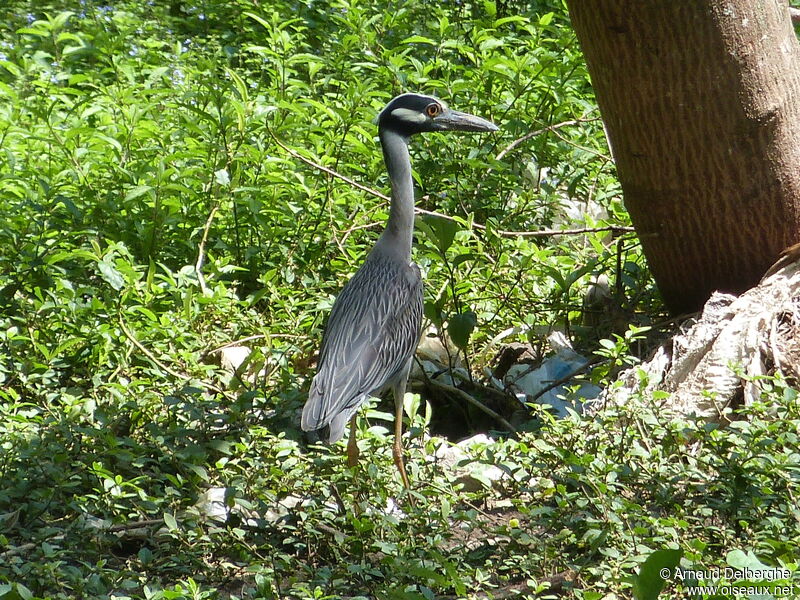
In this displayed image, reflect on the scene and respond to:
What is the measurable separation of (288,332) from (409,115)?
4.38 feet

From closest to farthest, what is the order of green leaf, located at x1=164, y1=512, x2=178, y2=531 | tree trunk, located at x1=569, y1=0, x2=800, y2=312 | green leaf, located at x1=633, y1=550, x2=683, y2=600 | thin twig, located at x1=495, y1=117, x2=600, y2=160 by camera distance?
green leaf, located at x1=633, y1=550, x2=683, y2=600 → green leaf, located at x1=164, y1=512, x2=178, y2=531 → tree trunk, located at x1=569, y1=0, x2=800, y2=312 → thin twig, located at x1=495, y1=117, x2=600, y2=160

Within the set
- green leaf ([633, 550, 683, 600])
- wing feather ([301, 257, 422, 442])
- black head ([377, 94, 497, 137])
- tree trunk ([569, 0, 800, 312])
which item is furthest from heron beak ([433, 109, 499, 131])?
green leaf ([633, 550, 683, 600])

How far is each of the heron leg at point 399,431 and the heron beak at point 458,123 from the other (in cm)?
143

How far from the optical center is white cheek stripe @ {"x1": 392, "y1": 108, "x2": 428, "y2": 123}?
5254mm

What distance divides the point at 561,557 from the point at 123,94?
4.20 meters

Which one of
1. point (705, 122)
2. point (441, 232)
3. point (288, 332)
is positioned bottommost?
point (288, 332)

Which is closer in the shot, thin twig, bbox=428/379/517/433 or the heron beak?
thin twig, bbox=428/379/517/433

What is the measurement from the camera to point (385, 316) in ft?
15.8

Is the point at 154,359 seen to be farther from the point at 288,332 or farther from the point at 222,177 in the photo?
the point at 222,177

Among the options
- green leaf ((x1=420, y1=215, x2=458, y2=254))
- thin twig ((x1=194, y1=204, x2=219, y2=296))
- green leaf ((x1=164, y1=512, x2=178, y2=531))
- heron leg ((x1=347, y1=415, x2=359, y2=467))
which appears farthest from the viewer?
thin twig ((x1=194, y1=204, x2=219, y2=296))

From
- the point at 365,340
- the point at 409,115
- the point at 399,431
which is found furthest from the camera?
the point at 409,115

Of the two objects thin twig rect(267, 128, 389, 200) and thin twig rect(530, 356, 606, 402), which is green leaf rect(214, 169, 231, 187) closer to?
thin twig rect(267, 128, 389, 200)


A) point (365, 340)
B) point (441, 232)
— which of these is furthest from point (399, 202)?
point (365, 340)

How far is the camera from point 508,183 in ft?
22.1
